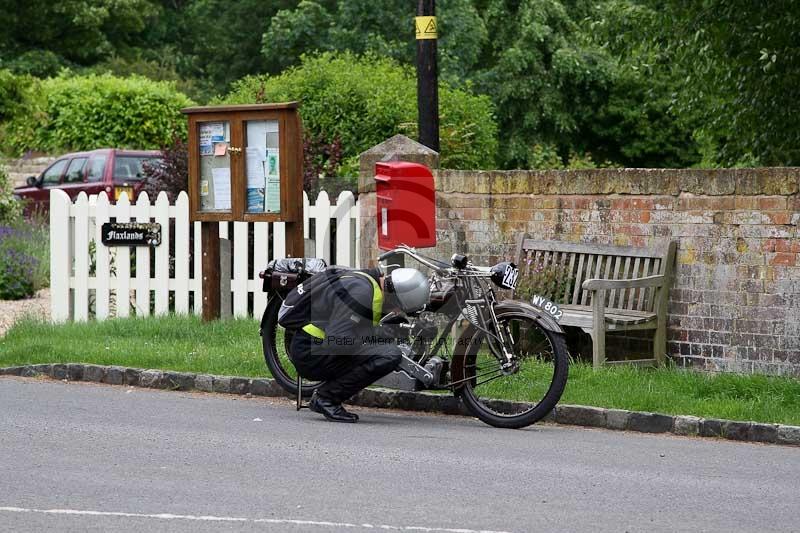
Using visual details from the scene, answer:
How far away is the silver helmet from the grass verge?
986 millimetres

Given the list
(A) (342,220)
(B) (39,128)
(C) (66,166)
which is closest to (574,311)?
(A) (342,220)

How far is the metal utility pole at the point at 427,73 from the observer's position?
13.0 meters

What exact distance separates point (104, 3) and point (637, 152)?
710 inches

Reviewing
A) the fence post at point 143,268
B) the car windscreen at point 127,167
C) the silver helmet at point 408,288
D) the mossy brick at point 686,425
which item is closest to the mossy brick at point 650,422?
the mossy brick at point 686,425

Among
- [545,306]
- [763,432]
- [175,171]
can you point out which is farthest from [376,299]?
[175,171]

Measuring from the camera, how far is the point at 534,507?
21.6ft

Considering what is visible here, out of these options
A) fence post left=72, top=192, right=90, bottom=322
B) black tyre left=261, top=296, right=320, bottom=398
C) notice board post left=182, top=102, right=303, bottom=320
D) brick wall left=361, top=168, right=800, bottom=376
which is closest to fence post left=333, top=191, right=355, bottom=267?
notice board post left=182, top=102, right=303, bottom=320

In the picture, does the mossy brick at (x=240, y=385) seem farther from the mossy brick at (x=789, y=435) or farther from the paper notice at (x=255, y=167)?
the mossy brick at (x=789, y=435)

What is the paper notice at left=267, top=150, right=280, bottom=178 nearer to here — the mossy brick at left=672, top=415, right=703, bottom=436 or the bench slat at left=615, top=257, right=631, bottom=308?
the bench slat at left=615, top=257, right=631, bottom=308

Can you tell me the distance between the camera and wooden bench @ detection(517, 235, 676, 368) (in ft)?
34.9

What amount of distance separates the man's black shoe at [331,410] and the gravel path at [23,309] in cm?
520

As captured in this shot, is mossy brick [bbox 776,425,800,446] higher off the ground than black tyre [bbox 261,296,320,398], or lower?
lower

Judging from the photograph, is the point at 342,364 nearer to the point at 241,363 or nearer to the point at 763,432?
the point at 241,363

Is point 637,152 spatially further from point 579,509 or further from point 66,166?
point 579,509
